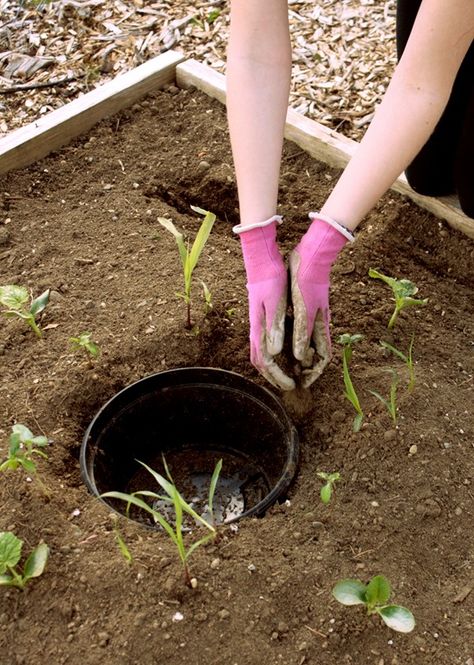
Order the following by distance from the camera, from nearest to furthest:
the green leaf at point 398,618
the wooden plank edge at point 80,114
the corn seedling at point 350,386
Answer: the green leaf at point 398,618
the corn seedling at point 350,386
the wooden plank edge at point 80,114

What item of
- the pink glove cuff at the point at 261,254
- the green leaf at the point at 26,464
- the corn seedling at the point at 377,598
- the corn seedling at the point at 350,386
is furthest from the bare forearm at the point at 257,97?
the corn seedling at the point at 377,598

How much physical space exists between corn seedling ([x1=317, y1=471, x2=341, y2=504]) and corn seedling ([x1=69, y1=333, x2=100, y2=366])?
55 centimetres

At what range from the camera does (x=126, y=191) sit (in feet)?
7.76

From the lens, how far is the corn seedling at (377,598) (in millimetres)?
1353

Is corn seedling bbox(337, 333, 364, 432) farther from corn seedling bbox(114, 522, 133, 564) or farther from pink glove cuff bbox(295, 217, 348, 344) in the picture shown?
corn seedling bbox(114, 522, 133, 564)

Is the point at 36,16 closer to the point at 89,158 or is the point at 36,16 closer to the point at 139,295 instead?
the point at 89,158

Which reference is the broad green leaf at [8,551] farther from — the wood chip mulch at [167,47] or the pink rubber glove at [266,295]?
the wood chip mulch at [167,47]

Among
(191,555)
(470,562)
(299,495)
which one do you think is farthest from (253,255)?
(470,562)

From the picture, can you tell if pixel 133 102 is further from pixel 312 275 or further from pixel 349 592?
pixel 349 592

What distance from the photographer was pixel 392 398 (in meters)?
1.68

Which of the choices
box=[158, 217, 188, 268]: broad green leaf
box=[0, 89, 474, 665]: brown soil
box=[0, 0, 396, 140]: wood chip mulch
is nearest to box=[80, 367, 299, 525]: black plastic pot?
box=[0, 89, 474, 665]: brown soil

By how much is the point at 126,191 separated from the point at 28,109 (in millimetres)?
682

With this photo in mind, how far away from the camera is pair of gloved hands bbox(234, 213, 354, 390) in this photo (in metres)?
1.67

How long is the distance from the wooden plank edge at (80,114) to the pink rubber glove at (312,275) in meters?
1.07
